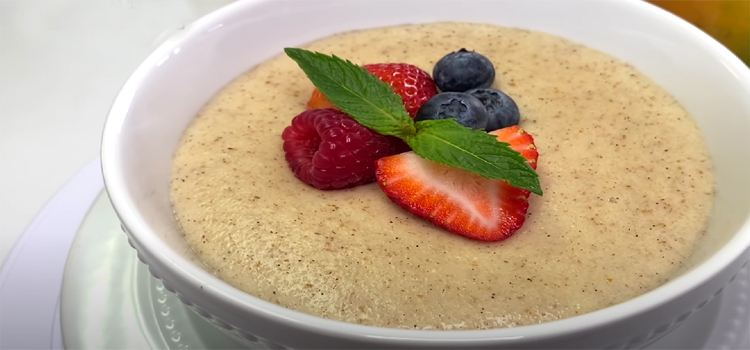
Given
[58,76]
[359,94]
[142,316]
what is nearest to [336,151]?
[359,94]

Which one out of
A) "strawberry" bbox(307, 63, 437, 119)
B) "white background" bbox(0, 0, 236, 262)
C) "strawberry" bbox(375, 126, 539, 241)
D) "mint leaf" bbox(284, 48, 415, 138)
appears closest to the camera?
"strawberry" bbox(375, 126, 539, 241)

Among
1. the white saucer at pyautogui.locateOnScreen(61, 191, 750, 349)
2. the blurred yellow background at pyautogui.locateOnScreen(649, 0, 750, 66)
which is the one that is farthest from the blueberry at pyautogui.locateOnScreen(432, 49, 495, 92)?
the blurred yellow background at pyautogui.locateOnScreen(649, 0, 750, 66)

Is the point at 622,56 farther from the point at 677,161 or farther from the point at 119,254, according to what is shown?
the point at 119,254

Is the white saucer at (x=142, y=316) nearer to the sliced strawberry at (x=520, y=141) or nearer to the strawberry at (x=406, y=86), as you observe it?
the sliced strawberry at (x=520, y=141)

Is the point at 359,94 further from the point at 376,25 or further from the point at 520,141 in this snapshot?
the point at 376,25

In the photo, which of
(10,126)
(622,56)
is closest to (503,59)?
(622,56)

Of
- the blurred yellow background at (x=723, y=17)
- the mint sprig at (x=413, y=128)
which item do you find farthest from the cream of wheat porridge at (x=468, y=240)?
the blurred yellow background at (x=723, y=17)

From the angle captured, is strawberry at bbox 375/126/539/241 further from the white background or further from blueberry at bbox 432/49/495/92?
the white background
